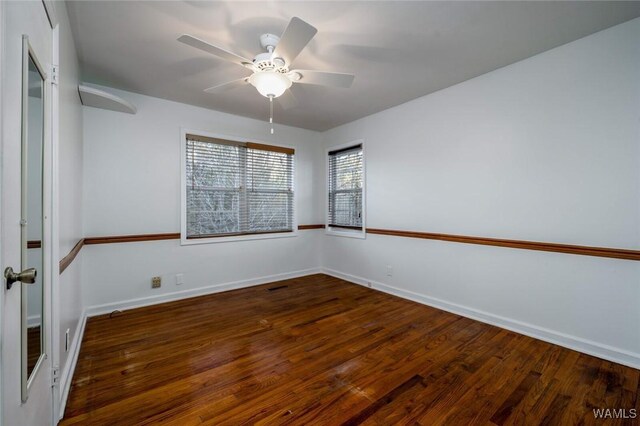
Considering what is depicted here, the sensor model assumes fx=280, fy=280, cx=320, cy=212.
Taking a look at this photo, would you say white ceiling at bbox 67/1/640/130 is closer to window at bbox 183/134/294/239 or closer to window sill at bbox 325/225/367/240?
window at bbox 183/134/294/239

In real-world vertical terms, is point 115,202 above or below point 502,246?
above

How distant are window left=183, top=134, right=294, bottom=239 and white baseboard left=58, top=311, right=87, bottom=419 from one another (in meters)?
1.43

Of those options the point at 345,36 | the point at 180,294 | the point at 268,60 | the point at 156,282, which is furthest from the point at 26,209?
the point at 180,294

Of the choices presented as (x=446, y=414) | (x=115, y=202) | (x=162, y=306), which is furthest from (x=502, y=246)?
(x=115, y=202)

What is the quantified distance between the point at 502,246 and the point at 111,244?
13.2ft

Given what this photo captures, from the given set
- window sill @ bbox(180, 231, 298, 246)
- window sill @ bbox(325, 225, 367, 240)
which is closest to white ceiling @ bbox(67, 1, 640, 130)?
window sill @ bbox(180, 231, 298, 246)

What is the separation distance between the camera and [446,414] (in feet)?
5.21

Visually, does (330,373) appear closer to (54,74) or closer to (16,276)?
(16,276)

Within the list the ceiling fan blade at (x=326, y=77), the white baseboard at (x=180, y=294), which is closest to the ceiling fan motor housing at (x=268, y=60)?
the ceiling fan blade at (x=326, y=77)

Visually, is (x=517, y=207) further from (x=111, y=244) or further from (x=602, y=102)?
(x=111, y=244)

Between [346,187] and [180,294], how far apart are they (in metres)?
2.76

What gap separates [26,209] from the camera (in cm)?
105

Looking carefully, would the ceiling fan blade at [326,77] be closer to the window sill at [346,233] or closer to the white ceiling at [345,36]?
the white ceiling at [345,36]

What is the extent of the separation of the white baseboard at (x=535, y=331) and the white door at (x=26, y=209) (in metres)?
3.21
